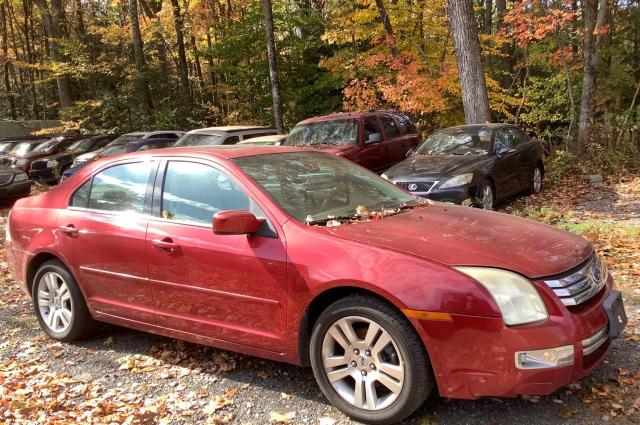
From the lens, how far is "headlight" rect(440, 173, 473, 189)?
27.2ft

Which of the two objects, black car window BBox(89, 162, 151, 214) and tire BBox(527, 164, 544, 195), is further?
tire BBox(527, 164, 544, 195)

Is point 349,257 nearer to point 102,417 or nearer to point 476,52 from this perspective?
point 102,417

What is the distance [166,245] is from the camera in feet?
12.6

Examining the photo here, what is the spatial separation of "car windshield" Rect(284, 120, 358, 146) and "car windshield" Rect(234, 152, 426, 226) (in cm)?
650

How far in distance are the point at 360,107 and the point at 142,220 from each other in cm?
1283

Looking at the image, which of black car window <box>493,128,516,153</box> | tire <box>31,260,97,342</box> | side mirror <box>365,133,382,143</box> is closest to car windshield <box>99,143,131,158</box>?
side mirror <box>365,133,382,143</box>

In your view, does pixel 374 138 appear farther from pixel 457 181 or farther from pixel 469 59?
pixel 457 181

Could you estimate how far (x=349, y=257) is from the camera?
315cm

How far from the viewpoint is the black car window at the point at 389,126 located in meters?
12.0

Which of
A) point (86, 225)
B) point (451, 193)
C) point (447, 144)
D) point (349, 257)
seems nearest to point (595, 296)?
point (349, 257)

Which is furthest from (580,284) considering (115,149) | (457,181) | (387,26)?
(115,149)

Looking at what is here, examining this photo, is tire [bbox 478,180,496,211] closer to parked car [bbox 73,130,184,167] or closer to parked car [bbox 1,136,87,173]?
parked car [bbox 73,130,184,167]

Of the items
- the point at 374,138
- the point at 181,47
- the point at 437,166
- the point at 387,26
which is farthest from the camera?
the point at 181,47

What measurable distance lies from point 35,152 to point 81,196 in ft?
50.2
